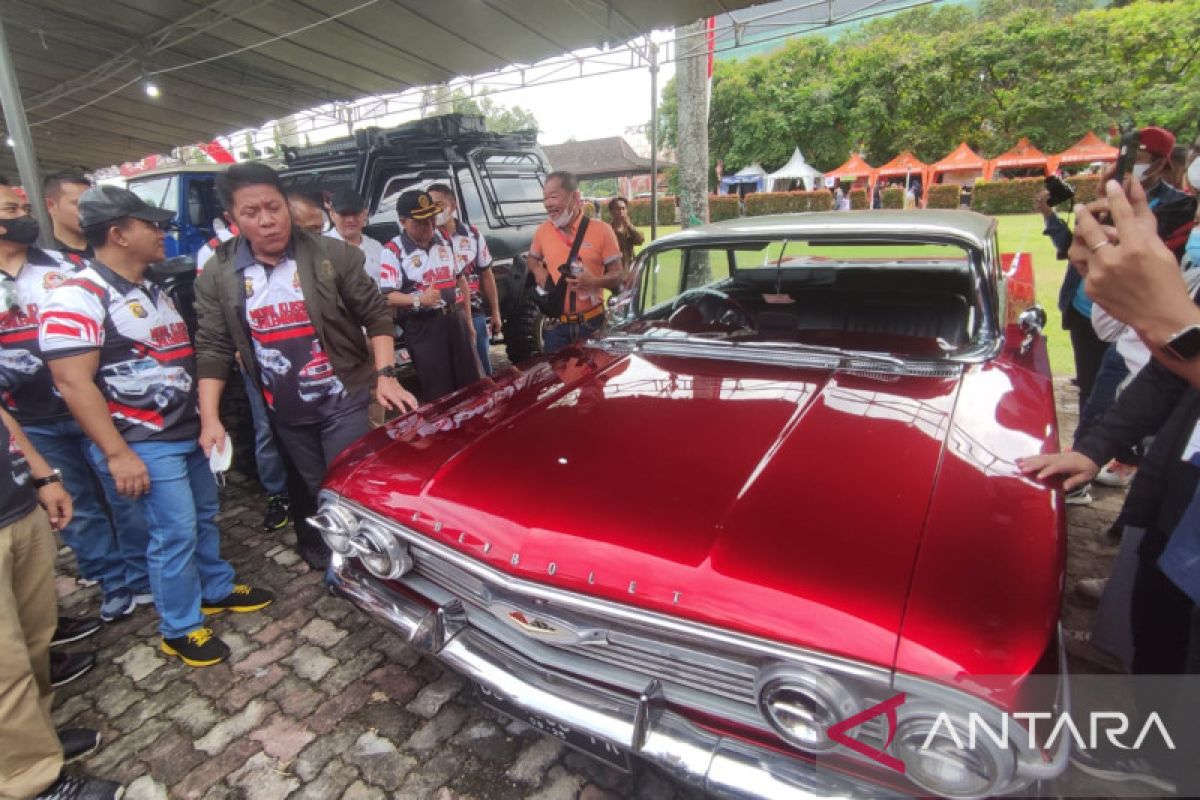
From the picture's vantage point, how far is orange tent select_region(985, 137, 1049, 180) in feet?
86.5

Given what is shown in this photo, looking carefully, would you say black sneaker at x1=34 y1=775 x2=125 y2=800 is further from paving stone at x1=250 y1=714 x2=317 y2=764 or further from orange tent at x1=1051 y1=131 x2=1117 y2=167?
orange tent at x1=1051 y1=131 x2=1117 y2=167

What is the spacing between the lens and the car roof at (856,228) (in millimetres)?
2342

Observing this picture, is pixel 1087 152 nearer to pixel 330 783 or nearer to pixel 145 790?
pixel 330 783

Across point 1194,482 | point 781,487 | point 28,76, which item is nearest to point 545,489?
point 781,487

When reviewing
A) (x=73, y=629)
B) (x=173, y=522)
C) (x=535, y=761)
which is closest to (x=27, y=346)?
(x=173, y=522)

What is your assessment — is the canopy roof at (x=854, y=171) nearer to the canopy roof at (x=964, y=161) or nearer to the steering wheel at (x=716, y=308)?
the canopy roof at (x=964, y=161)

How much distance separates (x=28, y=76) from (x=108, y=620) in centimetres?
972

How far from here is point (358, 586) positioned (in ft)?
6.51

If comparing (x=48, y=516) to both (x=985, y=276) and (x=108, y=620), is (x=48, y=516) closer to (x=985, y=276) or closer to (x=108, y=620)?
(x=108, y=620)

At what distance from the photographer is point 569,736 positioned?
1.54 meters

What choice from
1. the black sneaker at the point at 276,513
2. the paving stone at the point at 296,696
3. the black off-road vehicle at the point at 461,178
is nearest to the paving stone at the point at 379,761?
the paving stone at the point at 296,696

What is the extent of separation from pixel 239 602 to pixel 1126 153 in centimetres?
362

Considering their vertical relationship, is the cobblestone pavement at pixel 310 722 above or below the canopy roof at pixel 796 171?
below

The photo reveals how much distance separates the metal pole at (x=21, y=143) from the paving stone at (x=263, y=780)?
129 inches
